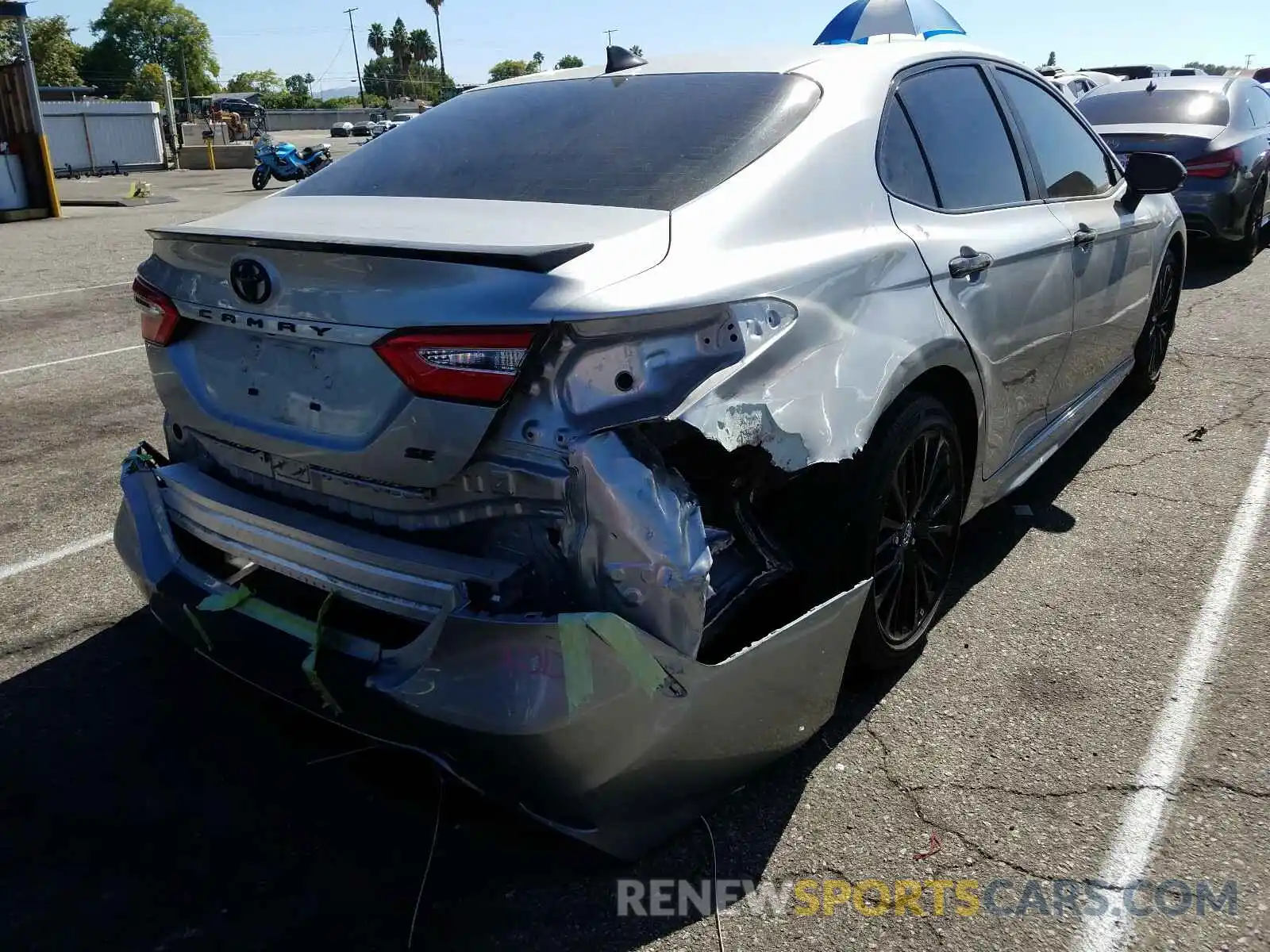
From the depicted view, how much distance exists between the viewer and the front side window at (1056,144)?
3854 millimetres

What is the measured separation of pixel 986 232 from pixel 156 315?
239 centimetres

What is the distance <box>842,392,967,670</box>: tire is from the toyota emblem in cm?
146

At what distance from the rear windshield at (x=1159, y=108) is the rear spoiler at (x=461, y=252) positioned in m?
8.69

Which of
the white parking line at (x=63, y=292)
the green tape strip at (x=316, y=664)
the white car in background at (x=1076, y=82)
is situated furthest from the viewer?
the white car in background at (x=1076, y=82)

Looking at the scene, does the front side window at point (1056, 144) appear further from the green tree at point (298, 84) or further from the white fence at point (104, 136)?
the green tree at point (298, 84)

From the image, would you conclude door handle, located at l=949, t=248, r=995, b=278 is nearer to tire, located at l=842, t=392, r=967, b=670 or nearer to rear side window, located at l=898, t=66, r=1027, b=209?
rear side window, located at l=898, t=66, r=1027, b=209

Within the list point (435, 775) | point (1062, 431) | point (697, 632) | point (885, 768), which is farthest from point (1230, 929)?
point (1062, 431)

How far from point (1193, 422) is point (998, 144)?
2.56 metres

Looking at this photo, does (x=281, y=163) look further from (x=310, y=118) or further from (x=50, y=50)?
(x=310, y=118)

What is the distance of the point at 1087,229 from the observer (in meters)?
3.91

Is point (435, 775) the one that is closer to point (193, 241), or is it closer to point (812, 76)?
point (193, 241)

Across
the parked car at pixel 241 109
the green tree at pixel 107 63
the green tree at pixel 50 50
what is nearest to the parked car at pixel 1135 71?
the parked car at pixel 241 109

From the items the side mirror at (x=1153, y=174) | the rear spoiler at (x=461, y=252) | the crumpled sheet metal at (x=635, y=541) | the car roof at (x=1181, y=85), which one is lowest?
the crumpled sheet metal at (x=635, y=541)

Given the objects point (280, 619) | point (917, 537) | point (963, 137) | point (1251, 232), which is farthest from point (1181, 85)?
point (280, 619)
